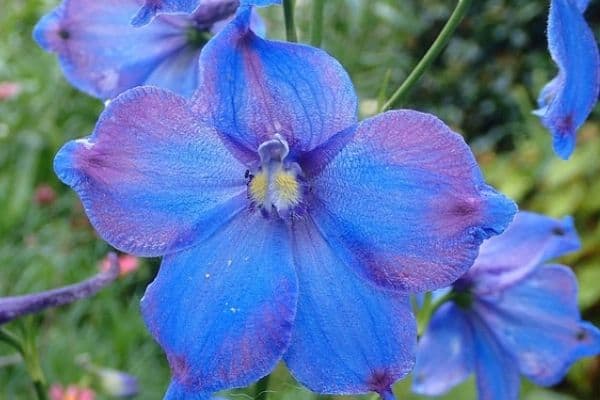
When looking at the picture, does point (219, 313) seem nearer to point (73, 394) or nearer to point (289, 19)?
point (289, 19)

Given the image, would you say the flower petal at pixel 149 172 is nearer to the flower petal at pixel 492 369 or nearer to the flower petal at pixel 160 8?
the flower petal at pixel 160 8

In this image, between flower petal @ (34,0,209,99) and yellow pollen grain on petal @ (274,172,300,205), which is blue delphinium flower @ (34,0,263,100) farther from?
yellow pollen grain on petal @ (274,172,300,205)

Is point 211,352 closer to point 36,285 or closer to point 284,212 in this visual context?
point 284,212

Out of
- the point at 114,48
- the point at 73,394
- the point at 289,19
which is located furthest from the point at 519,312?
the point at 73,394

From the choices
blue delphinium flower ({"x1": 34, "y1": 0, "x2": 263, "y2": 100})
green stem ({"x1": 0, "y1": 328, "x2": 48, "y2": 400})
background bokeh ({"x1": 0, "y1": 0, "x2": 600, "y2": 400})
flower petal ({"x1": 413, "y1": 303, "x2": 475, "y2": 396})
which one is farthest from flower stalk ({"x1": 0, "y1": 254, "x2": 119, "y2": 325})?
background bokeh ({"x1": 0, "y1": 0, "x2": 600, "y2": 400})

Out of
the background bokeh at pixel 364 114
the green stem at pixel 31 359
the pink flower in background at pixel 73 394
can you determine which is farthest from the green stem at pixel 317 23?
the pink flower in background at pixel 73 394

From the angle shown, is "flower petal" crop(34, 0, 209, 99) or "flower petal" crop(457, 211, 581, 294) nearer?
"flower petal" crop(34, 0, 209, 99)
